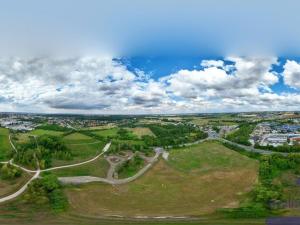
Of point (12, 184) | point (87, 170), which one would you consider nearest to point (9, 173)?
point (12, 184)

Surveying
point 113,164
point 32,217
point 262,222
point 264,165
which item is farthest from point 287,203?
point 113,164

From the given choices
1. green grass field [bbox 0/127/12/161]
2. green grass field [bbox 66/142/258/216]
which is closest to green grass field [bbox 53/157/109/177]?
green grass field [bbox 66/142/258/216]

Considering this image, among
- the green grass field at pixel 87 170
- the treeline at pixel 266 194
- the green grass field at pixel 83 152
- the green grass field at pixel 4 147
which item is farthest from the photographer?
the green grass field at pixel 4 147

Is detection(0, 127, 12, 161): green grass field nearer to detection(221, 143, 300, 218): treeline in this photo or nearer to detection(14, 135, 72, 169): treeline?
detection(14, 135, 72, 169): treeline

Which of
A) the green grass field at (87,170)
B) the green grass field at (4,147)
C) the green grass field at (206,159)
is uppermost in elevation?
the green grass field at (4,147)

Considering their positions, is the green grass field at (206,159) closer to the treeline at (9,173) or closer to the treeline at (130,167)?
the treeline at (130,167)

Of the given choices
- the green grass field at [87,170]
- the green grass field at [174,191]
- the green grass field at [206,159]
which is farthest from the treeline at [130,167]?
the green grass field at [206,159]
